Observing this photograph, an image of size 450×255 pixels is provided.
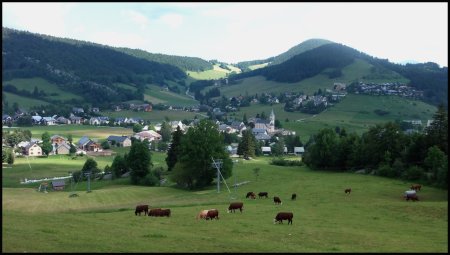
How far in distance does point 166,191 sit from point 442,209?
3670cm

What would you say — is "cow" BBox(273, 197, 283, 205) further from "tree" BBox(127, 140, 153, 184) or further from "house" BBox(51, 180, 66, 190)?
"house" BBox(51, 180, 66, 190)

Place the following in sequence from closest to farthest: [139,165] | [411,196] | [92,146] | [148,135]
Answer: [411,196], [139,165], [92,146], [148,135]

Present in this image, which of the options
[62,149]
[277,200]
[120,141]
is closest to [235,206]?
[277,200]

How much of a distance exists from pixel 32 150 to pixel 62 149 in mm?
9183

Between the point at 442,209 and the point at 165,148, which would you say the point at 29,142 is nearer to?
the point at 165,148

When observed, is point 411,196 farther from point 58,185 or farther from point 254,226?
point 58,185

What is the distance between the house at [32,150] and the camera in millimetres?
125625

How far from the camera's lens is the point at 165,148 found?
457 ft

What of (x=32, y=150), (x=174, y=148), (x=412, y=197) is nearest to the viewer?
(x=412, y=197)

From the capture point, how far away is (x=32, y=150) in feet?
417

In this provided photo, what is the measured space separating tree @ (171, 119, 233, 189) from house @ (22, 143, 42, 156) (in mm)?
77634

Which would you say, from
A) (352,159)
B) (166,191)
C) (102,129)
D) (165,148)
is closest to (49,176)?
(166,191)

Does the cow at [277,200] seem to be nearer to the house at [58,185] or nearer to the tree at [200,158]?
the tree at [200,158]

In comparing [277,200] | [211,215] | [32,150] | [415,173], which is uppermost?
[415,173]
